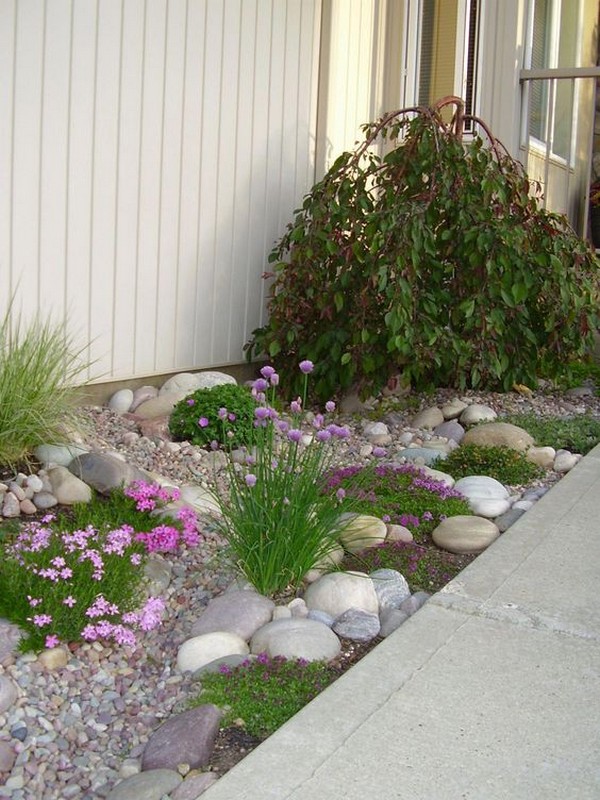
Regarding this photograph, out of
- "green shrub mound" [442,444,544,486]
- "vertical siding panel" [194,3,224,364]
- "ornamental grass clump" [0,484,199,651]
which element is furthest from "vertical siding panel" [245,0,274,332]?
"ornamental grass clump" [0,484,199,651]

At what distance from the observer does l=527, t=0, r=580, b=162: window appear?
7.74 m

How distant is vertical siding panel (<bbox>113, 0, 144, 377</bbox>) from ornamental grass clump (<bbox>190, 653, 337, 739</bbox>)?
2.82 metres

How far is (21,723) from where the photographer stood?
88.3 inches

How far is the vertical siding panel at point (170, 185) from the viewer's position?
16.6 ft

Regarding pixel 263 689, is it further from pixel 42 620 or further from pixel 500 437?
pixel 500 437

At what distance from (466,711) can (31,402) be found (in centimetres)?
209

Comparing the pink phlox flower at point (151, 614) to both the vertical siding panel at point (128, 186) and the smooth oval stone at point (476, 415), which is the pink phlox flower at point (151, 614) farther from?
the smooth oval stone at point (476, 415)

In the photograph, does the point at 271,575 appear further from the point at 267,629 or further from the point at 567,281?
the point at 567,281

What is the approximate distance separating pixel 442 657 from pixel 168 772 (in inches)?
29.0

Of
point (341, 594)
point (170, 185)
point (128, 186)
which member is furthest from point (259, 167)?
point (341, 594)

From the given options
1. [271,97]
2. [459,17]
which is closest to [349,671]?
[271,97]

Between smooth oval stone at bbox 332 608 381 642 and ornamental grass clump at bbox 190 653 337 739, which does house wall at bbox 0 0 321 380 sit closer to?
smooth oval stone at bbox 332 608 381 642

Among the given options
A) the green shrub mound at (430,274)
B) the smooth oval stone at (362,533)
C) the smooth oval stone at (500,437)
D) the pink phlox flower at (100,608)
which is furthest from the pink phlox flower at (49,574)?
the green shrub mound at (430,274)

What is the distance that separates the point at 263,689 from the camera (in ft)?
7.67
